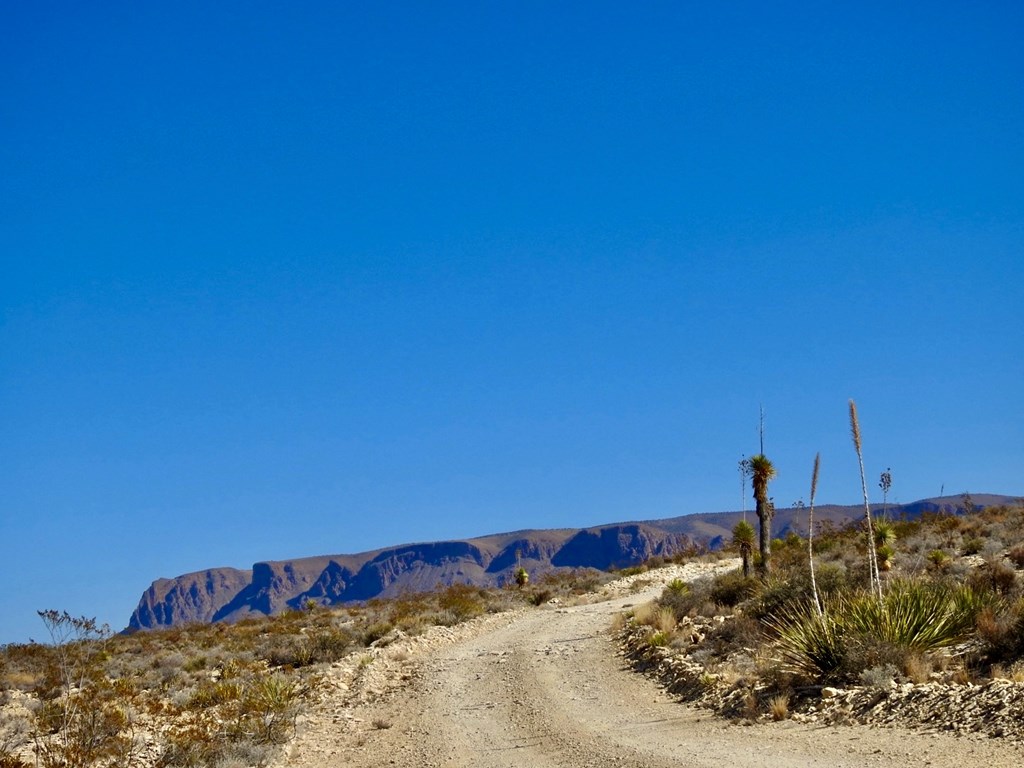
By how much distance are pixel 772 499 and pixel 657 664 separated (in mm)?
12538

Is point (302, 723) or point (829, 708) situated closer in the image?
point (829, 708)

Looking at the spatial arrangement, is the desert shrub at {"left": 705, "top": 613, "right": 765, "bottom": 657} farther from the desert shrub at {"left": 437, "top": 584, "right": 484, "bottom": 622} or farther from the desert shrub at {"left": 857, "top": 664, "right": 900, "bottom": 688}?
the desert shrub at {"left": 437, "top": 584, "right": 484, "bottom": 622}

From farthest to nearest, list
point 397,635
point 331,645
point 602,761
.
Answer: point 397,635 → point 331,645 → point 602,761

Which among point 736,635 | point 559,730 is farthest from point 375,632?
point 559,730

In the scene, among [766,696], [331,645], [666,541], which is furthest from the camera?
[666,541]

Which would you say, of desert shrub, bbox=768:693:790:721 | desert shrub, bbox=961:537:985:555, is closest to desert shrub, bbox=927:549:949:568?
desert shrub, bbox=961:537:985:555

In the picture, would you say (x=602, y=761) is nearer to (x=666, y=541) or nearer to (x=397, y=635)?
(x=397, y=635)

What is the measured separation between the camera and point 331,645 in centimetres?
2319

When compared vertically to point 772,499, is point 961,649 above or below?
below

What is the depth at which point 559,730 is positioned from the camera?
1373cm

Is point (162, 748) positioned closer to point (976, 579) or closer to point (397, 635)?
point (397, 635)

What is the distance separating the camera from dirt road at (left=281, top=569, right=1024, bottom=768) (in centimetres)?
1020

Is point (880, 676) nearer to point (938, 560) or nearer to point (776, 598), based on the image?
point (776, 598)

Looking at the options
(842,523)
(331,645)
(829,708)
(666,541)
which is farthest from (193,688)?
(666,541)
